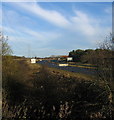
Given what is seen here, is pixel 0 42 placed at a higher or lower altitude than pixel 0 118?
higher

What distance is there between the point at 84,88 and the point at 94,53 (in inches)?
102

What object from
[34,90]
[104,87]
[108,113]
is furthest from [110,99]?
[34,90]

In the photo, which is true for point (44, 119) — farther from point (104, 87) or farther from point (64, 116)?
point (104, 87)

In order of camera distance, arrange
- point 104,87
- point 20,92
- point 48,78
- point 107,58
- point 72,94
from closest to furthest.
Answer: point 107,58 < point 104,87 < point 72,94 < point 20,92 < point 48,78

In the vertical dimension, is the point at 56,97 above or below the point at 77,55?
below

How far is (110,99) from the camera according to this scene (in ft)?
19.1

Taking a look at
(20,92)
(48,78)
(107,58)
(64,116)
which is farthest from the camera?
(48,78)

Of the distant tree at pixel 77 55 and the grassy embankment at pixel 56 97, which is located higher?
the distant tree at pixel 77 55

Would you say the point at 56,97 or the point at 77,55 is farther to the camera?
the point at 77,55

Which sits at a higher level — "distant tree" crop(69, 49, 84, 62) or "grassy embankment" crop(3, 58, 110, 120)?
"distant tree" crop(69, 49, 84, 62)

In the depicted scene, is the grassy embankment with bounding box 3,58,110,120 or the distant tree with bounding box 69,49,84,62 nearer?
the grassy embankment with bounding box 3,58,110,120

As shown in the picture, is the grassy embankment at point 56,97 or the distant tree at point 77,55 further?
the distant tree at point 77,55

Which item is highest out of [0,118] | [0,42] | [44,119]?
[0,42]

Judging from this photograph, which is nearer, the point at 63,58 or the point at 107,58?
the point at 107,58
